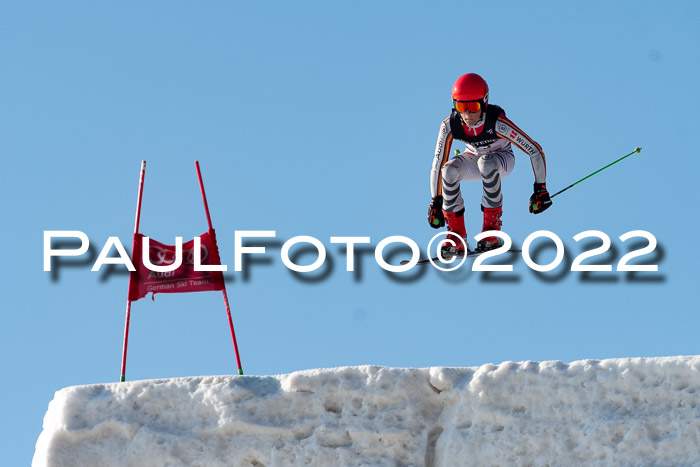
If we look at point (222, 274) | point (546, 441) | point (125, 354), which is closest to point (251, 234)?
point (222, 274)

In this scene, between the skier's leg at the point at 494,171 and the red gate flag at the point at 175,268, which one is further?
the skier's leg at the point at 494,171

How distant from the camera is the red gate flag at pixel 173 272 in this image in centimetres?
924

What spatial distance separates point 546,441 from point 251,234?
13.3 feet

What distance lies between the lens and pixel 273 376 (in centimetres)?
814

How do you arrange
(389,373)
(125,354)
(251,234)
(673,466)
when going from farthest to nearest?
1. (251,234)
2. (125,354)
3. (389,373)
4. (673,466)

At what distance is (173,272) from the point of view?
9352 mm

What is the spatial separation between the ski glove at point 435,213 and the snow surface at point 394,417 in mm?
4243

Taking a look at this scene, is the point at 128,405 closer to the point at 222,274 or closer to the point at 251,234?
the point at 222,274

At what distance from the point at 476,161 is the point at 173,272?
3981mm

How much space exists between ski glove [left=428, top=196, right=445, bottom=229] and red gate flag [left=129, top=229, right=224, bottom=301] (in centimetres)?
343

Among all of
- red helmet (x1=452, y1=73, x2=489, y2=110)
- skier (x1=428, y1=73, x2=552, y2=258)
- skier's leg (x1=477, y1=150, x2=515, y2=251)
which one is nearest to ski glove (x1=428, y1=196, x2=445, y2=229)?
skier (x1=428, y1=73, x2=552, y2=258)

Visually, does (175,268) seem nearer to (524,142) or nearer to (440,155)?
(440,155)

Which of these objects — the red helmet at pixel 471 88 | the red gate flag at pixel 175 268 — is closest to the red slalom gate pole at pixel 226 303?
the red gate flag at pixel 175 268

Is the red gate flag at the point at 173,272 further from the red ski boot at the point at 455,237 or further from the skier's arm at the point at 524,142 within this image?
the skier's arm at the point at 524,142
